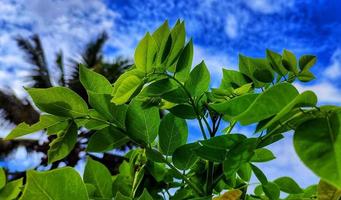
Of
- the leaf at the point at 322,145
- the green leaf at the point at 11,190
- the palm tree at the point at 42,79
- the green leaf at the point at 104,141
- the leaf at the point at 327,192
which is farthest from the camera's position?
the palm tree at the point at 42,79

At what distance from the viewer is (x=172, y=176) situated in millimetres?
721

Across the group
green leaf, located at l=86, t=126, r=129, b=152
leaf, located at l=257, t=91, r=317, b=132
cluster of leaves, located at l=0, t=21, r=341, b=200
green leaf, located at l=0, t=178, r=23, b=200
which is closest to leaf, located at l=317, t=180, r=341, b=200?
cluster of leaves, located at l=0, t=21, r=341, b=200

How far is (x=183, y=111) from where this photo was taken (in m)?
0.65

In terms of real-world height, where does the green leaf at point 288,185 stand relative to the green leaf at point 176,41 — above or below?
below

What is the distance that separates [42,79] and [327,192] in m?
14.5

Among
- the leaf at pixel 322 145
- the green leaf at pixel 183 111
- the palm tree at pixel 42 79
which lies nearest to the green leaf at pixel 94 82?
the green leaf at pixel 183 111

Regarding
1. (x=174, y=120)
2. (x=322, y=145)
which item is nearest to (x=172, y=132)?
(x=174, y=120)

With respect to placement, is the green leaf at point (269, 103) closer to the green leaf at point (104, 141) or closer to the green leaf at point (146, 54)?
the green leaf at point (146, 54)

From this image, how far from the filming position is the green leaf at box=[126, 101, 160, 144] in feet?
2.13

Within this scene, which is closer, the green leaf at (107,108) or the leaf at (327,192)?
the leaf at (327,192)

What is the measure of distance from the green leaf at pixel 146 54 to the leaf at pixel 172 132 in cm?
11

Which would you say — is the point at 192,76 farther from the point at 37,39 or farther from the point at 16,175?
the point at 37,39

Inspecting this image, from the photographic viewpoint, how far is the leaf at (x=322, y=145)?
1.14 ft

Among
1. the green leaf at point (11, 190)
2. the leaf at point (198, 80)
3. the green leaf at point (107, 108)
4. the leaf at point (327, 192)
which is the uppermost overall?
the leaf at point (198, 80)
